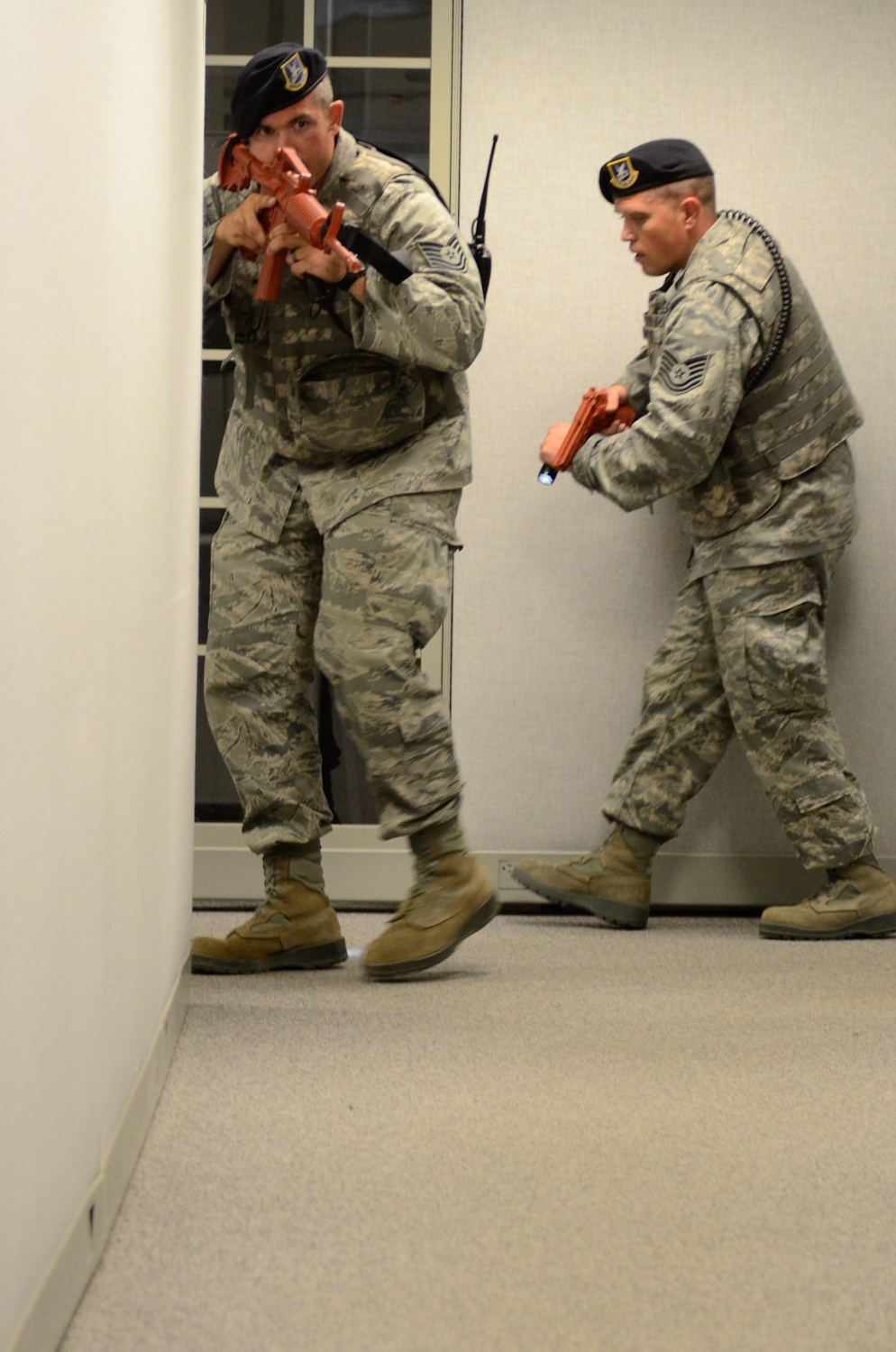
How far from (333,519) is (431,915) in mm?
605

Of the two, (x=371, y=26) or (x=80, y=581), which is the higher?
(x=371, y=26)

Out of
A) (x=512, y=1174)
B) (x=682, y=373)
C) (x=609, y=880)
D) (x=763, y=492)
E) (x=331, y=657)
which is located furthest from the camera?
(x=609, y=880)

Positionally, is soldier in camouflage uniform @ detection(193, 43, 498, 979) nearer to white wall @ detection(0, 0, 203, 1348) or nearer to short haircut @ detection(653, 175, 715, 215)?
white wall @ detection(0, 0, 203, 1348)

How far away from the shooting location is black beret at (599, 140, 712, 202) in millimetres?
2723

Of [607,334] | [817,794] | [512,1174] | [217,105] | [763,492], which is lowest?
[512,1174]

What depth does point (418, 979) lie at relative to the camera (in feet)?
7.16

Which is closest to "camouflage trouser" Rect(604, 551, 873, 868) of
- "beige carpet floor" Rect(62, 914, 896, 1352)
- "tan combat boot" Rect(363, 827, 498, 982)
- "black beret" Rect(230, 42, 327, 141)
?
"beige carpet floor" Rect(62, 914, 896, 1352)

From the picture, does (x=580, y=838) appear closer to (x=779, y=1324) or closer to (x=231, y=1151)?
(x=231, y=1151)

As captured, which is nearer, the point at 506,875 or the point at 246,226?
the point at 246,226

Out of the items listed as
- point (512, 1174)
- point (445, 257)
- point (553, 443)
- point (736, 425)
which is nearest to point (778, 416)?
point (736, 425)

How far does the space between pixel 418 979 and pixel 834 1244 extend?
3.55 feet

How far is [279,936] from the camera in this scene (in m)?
2.23

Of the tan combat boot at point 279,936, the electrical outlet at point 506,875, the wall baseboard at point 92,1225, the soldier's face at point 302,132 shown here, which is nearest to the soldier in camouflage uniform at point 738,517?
the electrical outlet at point 506,875

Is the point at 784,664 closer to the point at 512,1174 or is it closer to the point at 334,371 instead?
the point at 334,371
